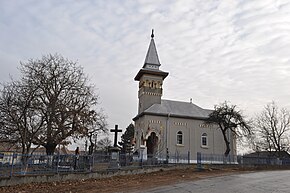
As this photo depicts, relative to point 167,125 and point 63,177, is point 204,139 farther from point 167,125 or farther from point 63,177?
point 63,177

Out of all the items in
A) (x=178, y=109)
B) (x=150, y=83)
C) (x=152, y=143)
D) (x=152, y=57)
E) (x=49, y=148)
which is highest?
(x=152, y=57)

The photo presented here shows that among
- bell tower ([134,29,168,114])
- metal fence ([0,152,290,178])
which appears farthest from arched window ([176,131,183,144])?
metal fence ([0,152,290,178])

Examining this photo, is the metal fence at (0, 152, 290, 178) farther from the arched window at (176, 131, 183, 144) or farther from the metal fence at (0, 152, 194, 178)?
the arched window at (176, 131, 183, 144)

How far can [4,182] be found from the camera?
1303 cm

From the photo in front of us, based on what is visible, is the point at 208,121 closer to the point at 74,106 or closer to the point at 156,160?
the point at 156,160

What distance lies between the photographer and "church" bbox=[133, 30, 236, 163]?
34.1m

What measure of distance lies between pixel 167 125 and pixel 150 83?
668 cm

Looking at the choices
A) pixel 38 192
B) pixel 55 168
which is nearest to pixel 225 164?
pixel 55 168

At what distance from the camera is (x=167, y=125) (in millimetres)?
34469

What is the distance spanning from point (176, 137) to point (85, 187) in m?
22.6

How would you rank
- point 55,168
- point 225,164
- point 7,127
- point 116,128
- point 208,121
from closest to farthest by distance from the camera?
point 55,168, point 7,127, point 116,128, point 225,164, point 208,121

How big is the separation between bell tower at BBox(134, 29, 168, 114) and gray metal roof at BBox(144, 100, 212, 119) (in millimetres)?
1221

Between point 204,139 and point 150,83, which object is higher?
point 150,83

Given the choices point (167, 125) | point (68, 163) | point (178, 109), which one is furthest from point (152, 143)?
point (68, 163)
